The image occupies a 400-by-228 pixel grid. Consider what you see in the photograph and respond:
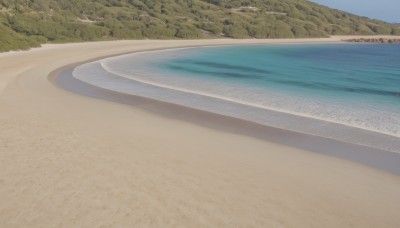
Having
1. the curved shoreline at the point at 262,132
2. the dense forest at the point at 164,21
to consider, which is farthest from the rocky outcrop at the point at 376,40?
the curved shoreline at the point at 262,132

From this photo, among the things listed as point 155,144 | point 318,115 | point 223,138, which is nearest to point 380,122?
point 318,115

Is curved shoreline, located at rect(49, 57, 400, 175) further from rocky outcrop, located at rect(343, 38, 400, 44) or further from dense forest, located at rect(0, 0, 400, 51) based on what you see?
rocky outcrop, located at rect(343, 38, 400, 44)

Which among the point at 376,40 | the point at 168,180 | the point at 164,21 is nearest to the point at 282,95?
the point at 168,180

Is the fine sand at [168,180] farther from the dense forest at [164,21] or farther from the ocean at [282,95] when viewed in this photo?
the dense forest at [164,21]

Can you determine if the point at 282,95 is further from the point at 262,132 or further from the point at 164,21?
the point at 164,21

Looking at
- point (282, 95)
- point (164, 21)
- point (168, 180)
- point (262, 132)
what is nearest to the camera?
point (168, 180)

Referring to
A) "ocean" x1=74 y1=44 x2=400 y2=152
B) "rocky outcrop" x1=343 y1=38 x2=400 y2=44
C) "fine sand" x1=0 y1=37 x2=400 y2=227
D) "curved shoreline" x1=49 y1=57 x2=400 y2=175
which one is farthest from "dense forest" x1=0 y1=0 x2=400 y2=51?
"fine sand" x1=0 y1=37 x2=400 y2=227
